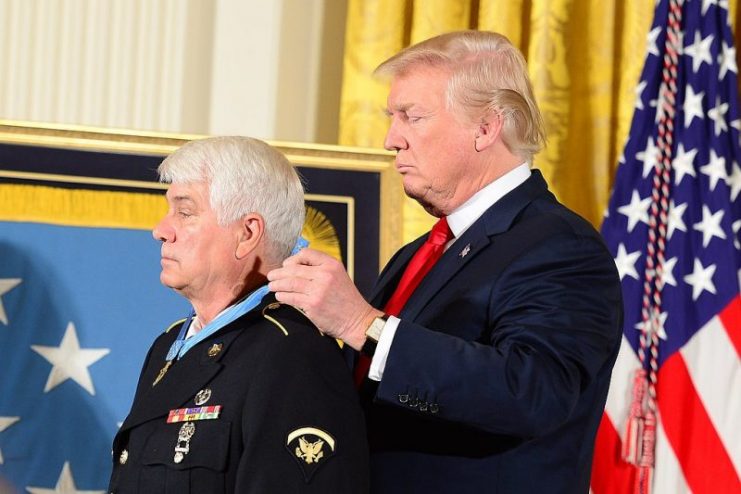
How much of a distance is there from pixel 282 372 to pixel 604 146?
235 cm

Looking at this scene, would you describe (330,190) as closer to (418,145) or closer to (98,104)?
(98,104)

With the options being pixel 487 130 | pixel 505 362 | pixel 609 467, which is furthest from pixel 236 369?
pixel 609 467

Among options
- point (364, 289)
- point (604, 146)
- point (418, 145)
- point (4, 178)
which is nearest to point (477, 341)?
point (418, 145)

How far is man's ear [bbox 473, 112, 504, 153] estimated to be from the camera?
216 centimetres

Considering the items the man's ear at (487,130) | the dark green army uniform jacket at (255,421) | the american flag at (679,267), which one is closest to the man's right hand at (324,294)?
the dark green army uniform jacket at (255,421)

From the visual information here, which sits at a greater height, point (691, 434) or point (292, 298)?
point (292, 298)

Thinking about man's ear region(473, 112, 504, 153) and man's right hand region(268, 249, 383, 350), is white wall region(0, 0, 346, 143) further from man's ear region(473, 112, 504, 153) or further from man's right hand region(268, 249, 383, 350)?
man's right hand region(268, 249, 383, 350)

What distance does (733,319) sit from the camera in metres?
3.50

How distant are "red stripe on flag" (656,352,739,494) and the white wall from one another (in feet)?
4.67

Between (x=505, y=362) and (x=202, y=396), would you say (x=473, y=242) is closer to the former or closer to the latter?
(x=505, y=362)

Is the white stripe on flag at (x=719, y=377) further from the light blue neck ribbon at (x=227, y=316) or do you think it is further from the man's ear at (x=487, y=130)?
the light blue neck ribbon at (x=227, y=316)

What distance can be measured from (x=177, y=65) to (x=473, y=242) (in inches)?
83.8

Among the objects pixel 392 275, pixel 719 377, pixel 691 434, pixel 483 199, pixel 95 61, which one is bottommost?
pixel 691 434

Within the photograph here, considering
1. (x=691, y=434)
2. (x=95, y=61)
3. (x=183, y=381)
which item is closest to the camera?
(x=183, y=381)
